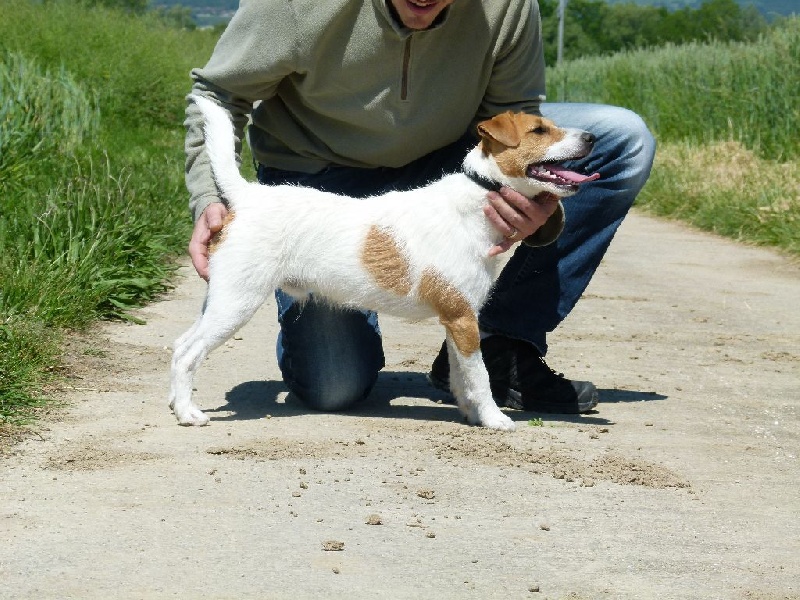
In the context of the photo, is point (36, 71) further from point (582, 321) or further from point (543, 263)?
point (543, 263)

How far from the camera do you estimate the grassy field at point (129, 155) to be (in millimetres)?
5703

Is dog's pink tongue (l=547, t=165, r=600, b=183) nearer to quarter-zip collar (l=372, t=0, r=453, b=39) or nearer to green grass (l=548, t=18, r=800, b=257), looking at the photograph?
quarter-zip collar (l=372, t=0, r=453, b=39)

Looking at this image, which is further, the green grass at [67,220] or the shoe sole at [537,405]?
the green grass at [67,220]

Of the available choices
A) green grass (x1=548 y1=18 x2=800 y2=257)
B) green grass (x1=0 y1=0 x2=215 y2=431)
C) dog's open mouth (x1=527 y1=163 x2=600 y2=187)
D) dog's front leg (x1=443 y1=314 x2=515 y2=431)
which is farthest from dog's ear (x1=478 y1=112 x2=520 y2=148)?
green grass (x1=548 y1=18 x2=800 y2=257)

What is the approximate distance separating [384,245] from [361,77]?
0.71 meters

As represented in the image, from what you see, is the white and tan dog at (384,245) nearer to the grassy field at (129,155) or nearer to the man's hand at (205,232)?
the man's hand at (205,232)

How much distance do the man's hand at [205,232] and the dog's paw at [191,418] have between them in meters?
0.48

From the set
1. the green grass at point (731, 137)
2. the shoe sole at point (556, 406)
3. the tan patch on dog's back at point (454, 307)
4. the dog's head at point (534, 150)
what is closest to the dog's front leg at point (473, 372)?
the tan patch on dog's back at point (454, 307)

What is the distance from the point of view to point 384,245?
14.1ft

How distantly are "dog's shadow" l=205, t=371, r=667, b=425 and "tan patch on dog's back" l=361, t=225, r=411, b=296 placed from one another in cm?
58

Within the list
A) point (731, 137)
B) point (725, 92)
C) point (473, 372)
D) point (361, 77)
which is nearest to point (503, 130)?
point (361, 77)

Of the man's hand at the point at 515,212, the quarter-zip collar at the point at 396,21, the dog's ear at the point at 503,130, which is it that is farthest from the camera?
the quarter-zip collar at the point at 396,21

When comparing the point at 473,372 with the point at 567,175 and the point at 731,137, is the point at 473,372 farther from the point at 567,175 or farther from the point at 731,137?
the point at 731,137

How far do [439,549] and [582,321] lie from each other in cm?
357
